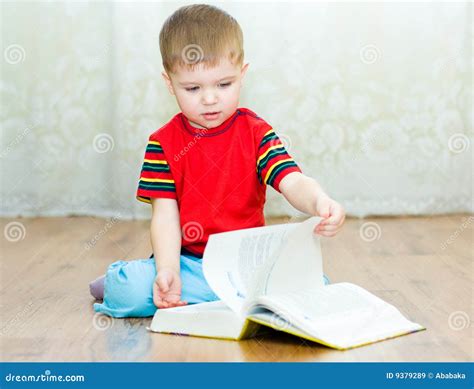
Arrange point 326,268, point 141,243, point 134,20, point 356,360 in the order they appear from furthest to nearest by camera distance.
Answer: point 134,20
point 141,243
point 326,268
point 356,360

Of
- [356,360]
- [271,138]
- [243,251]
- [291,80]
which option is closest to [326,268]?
[271,138]

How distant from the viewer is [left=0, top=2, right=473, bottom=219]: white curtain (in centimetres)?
241

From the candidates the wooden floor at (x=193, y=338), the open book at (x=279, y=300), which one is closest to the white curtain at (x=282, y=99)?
the wooden floor at (x=193, y=338)

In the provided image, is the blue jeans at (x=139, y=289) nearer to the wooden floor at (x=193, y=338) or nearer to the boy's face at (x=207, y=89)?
the wooden floor at (x=193, y=338)

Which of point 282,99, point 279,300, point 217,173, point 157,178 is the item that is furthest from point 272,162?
point 282,99

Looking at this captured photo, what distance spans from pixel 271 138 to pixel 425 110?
1147 mm

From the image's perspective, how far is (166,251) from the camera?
140 centimetres

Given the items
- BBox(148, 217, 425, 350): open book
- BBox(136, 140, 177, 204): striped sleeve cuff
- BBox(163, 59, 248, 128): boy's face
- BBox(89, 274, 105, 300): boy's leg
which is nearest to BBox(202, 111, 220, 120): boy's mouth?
BBox(163, 59, 248, 128): boy's face

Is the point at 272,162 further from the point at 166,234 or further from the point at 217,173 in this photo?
the point at 166,234

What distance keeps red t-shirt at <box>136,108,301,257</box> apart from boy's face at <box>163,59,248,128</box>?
57 millimetres

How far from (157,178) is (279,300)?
1.34 feet

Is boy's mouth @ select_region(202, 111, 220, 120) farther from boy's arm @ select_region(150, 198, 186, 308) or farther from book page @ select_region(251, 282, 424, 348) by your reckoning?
book page @ select_region(251, 282, 424, 348)

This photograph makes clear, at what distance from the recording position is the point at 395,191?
2.47m

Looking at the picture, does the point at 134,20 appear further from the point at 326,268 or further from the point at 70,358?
the point at 70,358
